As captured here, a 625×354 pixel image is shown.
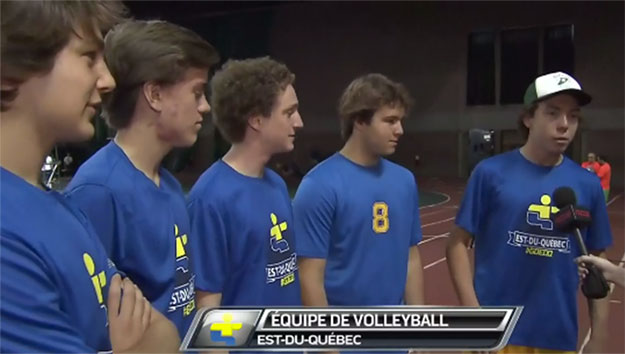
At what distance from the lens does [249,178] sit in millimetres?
2316

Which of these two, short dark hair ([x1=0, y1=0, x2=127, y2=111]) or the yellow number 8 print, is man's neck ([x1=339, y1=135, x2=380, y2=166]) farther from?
short dark hair ([x1=0, y1=0, x2=127, y2=111])

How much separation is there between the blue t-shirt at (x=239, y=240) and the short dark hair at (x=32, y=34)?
1.16 m

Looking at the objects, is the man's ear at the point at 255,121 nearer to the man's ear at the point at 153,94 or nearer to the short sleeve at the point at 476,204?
the man's ear at the point at 153,94

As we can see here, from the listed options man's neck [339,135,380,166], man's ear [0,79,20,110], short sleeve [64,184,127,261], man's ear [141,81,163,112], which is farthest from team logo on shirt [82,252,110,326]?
man's neck [339,135,380,166]

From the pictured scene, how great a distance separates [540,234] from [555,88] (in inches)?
24.6

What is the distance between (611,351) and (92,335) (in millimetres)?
4915

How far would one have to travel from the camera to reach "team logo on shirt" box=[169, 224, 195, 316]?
69.6 inches

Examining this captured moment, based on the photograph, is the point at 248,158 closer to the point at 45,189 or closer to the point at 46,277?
the point at 45,189

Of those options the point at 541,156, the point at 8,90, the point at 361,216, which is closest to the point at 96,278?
the point at 8,90

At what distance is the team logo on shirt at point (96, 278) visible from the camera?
1072 millimetres

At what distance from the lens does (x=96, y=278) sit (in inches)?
43.4

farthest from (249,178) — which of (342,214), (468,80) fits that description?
(468,80)

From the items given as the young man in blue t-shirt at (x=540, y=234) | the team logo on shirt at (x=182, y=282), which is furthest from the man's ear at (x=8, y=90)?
the young man in blue t-shirt at (x=540, y=234)

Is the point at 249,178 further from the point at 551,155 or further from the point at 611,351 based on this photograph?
the point at 611,351
